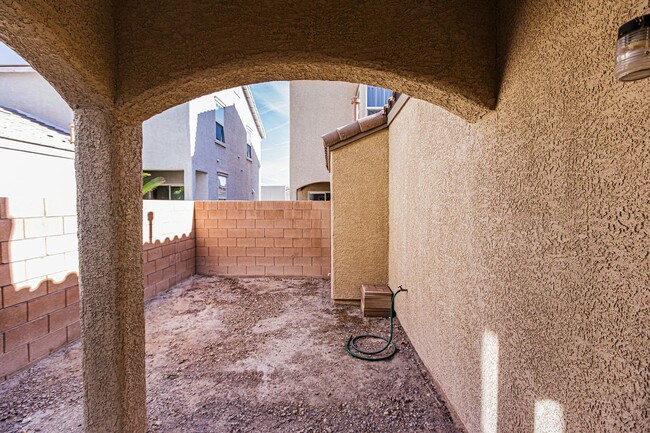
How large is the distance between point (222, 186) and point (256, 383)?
1015 cm

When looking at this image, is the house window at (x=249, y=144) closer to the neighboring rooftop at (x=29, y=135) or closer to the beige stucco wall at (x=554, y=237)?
the neighboring rooftop at (x=29, y=135)

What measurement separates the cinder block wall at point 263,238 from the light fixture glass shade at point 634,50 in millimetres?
5532

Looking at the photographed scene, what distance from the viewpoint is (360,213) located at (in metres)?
4.71

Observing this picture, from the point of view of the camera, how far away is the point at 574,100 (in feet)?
3.40

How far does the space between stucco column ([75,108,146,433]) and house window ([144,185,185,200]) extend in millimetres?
8551

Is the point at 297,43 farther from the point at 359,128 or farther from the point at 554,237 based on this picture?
the point at 359,128

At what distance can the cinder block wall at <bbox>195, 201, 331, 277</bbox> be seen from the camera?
629cm

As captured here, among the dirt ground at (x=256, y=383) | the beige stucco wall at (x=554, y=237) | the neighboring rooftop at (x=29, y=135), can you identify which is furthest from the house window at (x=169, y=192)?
the beige stucco wall at (x=554, y=237)

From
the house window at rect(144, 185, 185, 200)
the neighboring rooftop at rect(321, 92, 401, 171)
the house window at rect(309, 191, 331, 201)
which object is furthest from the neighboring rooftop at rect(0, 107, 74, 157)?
the house window at rect(309, 191, 331, 201)

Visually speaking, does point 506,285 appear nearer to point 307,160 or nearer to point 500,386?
point 500,386

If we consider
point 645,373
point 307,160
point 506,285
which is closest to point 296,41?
point 506,285

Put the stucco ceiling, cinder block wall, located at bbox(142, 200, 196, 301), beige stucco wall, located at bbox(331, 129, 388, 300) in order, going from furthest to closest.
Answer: cinder block wall, located at bbox(142, 200, 196, 301), beige stucco wall, located at bbox(331, 129, 388, 300), the stucco ceiling

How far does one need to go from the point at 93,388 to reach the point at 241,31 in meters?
2.09

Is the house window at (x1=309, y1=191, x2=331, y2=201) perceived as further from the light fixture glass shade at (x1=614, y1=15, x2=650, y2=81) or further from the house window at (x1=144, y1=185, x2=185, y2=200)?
the light fixture glass shade at (x1=614, y1=15, x2=650, y2=81)
